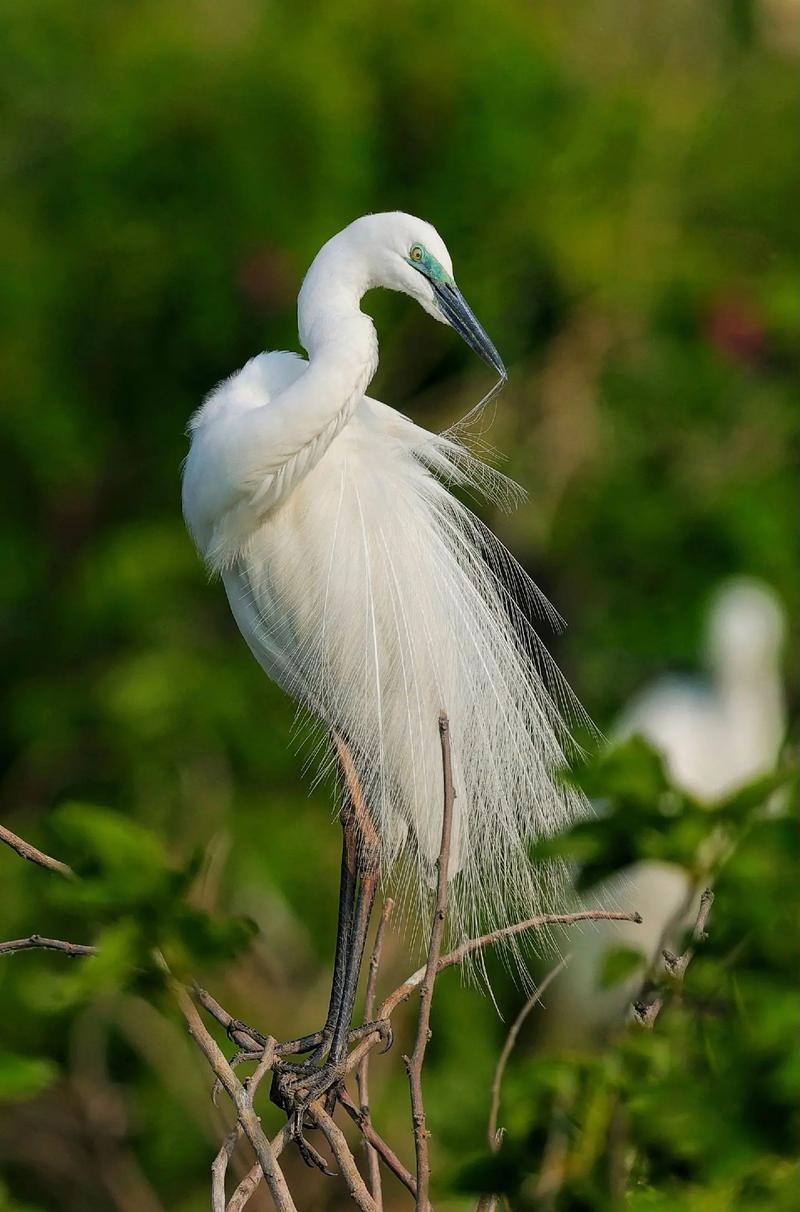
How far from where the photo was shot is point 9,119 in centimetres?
620

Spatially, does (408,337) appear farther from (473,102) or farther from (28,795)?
(28,795)

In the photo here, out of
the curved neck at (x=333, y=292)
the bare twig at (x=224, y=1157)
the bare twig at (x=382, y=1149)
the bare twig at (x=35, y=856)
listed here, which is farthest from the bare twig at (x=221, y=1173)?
the curved neck at (x=333, y=292)

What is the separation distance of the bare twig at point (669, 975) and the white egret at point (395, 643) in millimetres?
644

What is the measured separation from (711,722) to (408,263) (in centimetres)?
327

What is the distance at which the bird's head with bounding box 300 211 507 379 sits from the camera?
187cm

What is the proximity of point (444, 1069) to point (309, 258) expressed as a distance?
264 cm

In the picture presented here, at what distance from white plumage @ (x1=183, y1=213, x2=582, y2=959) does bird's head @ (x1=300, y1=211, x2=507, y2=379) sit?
217 mm

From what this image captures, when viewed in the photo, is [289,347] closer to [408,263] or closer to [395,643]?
[395,643]

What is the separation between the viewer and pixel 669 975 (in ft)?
3.90

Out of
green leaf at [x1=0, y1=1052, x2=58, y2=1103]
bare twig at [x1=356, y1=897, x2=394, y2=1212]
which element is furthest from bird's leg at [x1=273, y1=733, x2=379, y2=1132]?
green leaf at [x1=0, y1=1052, x2=58, y2=1103]

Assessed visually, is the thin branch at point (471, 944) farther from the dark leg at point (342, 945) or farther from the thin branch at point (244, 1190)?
the dark leg at point (342, 945)

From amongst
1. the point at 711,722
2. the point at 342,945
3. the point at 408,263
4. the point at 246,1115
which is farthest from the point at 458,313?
the point at 711,722

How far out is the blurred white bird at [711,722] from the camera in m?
4.70

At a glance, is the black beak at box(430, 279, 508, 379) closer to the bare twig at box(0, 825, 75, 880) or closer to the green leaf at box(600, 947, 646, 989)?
the bare twig at box(0, 825, 75, 880)
